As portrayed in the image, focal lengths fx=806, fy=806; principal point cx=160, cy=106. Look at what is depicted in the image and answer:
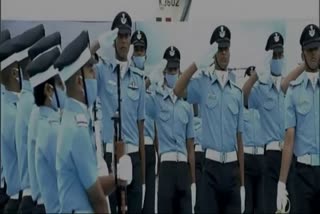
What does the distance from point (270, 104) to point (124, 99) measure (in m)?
1.73

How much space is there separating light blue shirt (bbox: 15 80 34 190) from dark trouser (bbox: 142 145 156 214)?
2128 millimetres

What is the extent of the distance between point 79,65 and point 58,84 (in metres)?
0.27

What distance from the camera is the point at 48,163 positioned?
4.04 metres

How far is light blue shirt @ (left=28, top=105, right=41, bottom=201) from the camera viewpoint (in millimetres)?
4352

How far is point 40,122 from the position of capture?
416 cm

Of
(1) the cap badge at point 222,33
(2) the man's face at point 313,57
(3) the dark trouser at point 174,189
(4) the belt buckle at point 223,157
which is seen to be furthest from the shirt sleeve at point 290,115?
(3) the dark trouser at point 174,189

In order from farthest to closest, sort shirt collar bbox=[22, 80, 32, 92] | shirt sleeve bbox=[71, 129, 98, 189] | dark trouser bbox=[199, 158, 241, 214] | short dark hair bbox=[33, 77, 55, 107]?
1. dark trouser bbox=[199, 158, 241, 214]
2. shirt collar bbox=[22, 80, 32, 92]
3. short dark hair bbox=[33, 77, 55, 107]
4. shirt sleeve bbox=[71, 129, 98, 189]

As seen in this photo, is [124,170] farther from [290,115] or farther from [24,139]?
[290,115]

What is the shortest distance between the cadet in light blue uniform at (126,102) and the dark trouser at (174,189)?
Result: 1.90ft

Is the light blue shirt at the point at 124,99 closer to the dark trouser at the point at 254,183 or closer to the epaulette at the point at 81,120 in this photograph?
the dark trouser at the point at 254,183

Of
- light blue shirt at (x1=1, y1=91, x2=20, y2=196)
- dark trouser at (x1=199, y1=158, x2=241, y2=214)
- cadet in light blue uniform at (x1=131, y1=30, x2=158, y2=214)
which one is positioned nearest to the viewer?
light blue shirt at (x1=1, y1=91, x2=20, y2=196)

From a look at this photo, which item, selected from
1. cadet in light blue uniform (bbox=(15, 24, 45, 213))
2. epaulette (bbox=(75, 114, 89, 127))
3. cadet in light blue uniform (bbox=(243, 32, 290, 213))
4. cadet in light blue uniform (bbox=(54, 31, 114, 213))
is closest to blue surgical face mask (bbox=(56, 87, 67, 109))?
cadet in light blue uniform (bbox=(54, 31, 114, 213))

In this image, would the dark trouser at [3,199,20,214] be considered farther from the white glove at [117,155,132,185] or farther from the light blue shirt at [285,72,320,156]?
the light blue shirt at [285,72,320,156]

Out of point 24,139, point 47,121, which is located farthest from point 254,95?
point 47,121
